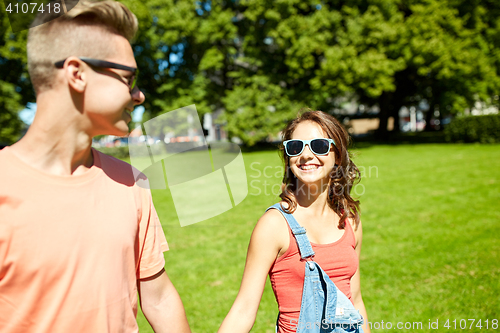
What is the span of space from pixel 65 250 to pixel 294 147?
4.61 feet

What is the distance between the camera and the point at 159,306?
5.30 ft

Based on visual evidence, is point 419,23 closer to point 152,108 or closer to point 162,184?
point 152,108

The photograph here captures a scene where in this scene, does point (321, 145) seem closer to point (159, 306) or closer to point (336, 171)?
point (336, 171)

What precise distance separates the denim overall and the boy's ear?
1249mm

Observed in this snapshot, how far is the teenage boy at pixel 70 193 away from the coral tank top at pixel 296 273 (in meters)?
0.87

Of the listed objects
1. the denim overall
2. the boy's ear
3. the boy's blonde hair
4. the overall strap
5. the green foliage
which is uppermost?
the green foliage

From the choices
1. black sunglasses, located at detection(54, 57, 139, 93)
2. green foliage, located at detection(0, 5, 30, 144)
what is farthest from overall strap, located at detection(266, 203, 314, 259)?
green foliage, located at detection(0, 5, 30, 144)

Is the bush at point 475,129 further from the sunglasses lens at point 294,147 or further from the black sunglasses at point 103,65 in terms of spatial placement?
the black sunglasses at point 103,65

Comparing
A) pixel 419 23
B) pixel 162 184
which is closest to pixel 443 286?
pixel 162 184

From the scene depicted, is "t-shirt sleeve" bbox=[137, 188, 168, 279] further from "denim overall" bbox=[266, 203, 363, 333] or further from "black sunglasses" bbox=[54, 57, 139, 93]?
"denim overall" bbox=[266, 203, 363, 333]

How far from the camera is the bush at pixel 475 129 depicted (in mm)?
22453

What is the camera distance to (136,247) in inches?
59.4

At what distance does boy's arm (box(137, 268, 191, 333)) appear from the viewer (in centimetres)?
161

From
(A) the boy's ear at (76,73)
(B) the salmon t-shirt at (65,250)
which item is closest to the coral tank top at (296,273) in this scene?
(B) the salmon t-shirt at (65,250)
